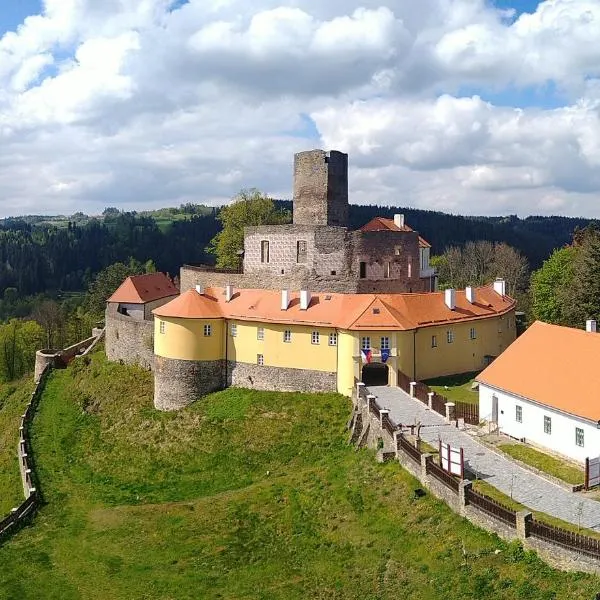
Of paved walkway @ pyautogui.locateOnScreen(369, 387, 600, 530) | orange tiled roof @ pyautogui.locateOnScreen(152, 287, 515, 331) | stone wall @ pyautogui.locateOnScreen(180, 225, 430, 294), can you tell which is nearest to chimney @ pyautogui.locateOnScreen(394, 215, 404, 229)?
stone wall @ pyautogui.locateOnScreen(180, 225, 430, 294)

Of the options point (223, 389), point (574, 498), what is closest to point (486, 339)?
point (223, 389)

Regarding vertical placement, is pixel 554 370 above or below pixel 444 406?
above

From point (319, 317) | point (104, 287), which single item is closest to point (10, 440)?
point (319, 317)

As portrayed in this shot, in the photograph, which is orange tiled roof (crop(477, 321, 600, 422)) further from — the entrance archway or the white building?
the entrance archway

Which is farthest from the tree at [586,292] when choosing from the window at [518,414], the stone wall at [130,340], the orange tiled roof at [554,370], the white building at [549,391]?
the stone wall at [130,340]

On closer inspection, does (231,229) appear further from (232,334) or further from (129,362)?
(232,334)

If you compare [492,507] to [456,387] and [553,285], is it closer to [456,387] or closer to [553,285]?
[456,387]
